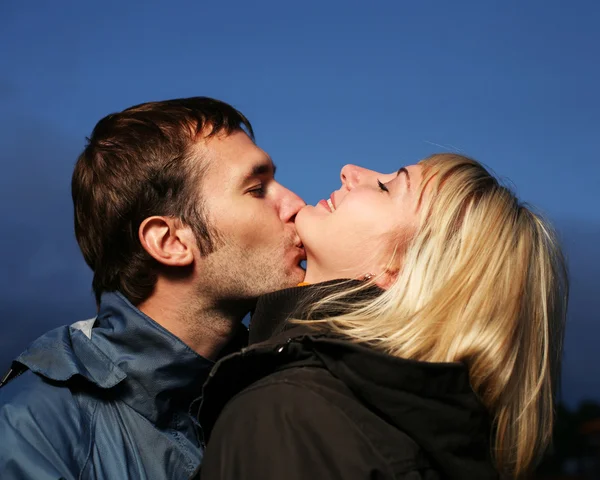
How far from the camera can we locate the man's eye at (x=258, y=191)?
150 inches

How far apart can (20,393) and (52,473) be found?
412 millimetres

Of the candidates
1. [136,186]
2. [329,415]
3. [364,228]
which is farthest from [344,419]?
[136,186]

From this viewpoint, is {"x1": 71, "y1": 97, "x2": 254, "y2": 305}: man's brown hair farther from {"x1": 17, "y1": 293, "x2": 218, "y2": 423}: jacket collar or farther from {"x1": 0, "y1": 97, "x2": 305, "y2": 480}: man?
{"x1": 17, "y1": 293, "x2": 218, "y2": 423}: jacket collar

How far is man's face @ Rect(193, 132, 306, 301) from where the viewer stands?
371 cm

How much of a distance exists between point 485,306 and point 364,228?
0.66m

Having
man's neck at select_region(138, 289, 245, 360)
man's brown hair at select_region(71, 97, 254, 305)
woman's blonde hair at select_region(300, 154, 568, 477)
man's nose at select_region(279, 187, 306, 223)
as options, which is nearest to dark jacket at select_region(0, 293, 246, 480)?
man's neck at select_region(138, 289, 245, 360)

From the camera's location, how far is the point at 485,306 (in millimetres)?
2508

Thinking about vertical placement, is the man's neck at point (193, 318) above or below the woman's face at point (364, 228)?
below

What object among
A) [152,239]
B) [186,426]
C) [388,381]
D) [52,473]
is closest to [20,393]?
[52,473]

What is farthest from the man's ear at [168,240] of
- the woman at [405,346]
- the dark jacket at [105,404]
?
the woman at [405,346]

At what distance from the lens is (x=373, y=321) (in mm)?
2469

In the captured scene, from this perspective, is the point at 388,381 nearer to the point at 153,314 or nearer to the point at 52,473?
the point at 52,473

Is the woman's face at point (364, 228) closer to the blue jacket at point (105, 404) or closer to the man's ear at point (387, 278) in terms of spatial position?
the man's ear at point (387, 278)

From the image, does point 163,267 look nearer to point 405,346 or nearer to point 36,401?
point 36,401
